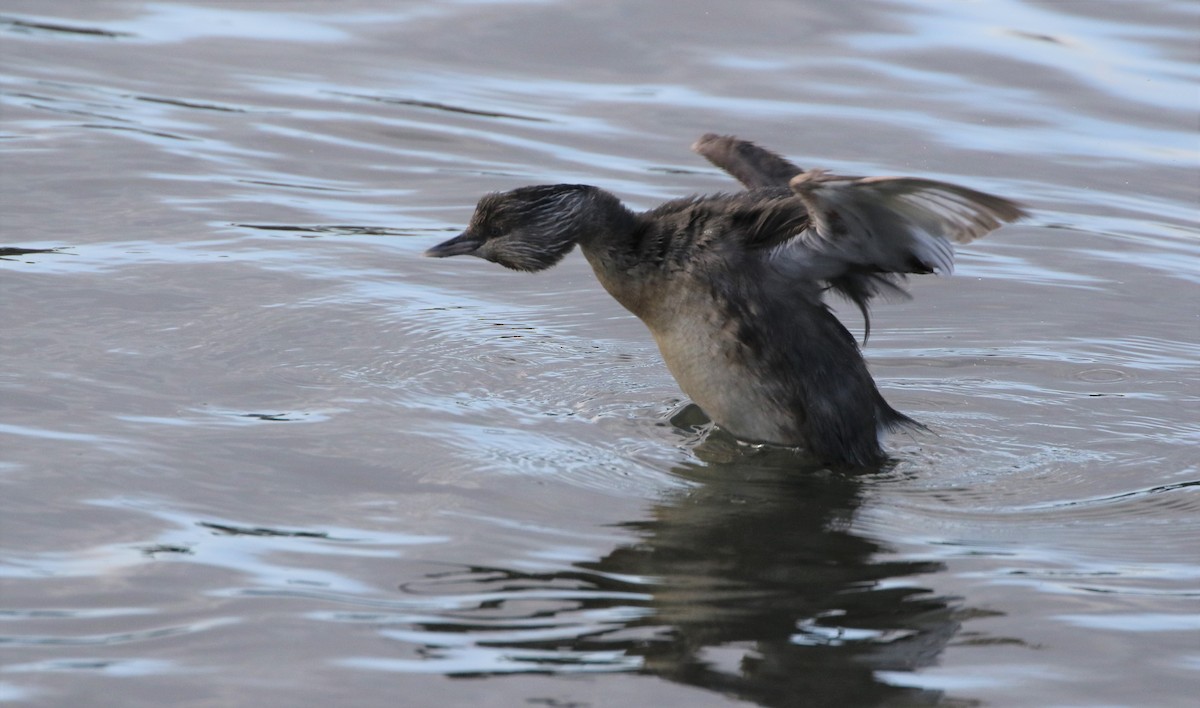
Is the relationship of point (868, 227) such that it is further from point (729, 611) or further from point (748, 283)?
point (729, 611)

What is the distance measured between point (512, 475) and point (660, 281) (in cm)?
139

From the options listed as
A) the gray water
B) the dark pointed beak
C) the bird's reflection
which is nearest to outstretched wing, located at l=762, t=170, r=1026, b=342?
the gray water

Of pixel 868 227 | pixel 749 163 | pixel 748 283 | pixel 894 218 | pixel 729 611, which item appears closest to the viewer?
pixel 729 611

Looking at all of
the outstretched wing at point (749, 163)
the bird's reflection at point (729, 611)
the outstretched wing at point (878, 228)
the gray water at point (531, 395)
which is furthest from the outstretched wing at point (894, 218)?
the outstretched wing at point (749, 163)

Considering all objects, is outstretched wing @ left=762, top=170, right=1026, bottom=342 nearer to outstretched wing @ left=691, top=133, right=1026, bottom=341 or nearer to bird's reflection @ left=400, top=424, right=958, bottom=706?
outstretched wing @ left=691, top=133, right=1026, bottom=341

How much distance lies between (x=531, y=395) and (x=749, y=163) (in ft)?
6.33

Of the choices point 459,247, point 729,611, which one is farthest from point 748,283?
point 729,611

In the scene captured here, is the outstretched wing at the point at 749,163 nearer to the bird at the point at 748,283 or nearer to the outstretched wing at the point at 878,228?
the bird at the point at 748,283

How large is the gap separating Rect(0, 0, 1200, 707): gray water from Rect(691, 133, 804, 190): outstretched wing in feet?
3.41

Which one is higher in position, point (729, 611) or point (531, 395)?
point (531, 395)

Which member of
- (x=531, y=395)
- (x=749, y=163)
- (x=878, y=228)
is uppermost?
(x=749, y=163)

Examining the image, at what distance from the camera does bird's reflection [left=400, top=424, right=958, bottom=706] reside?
196 inches

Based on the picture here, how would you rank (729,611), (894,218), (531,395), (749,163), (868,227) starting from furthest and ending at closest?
(749,163) → (531,395) → (868,227) → (894,218) → (729,611)

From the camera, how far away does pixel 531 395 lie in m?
7.72
